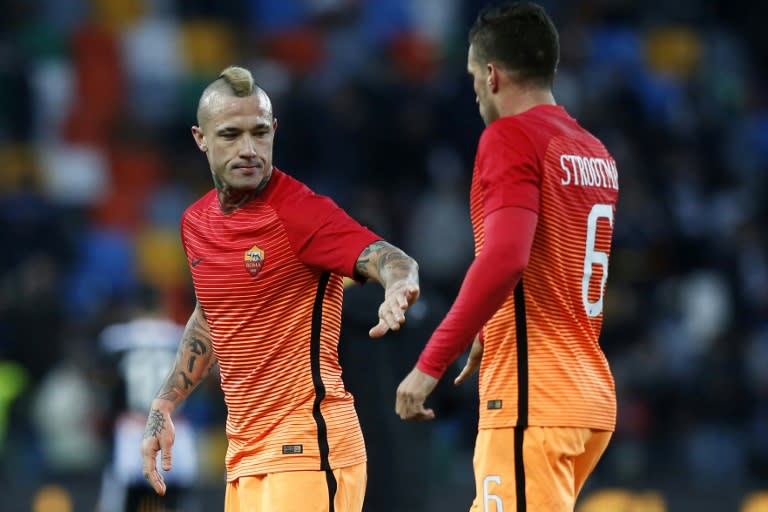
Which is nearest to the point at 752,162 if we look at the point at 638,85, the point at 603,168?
the point at 638,85

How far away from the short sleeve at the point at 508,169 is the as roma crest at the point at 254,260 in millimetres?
767

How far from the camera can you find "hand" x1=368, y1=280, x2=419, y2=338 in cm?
425

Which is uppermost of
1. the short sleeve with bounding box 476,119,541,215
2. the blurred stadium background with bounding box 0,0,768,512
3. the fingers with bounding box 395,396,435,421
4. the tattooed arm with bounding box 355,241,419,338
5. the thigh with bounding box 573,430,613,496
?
the blurred stadium background with bounding box 0,0,768,512

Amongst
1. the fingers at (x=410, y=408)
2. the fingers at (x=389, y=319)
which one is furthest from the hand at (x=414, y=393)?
the fingers at (x=389, y=319)

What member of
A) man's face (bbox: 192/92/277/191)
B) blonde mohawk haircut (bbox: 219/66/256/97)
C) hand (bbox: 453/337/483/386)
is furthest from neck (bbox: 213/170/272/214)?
hand (bbox: 453/337/483/386)

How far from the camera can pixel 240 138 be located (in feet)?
16.0

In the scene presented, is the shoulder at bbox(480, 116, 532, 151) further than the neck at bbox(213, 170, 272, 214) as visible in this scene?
No

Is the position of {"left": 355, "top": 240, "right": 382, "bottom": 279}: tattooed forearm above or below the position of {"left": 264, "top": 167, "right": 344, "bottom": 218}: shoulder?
below

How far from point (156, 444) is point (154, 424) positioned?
0.26 feet

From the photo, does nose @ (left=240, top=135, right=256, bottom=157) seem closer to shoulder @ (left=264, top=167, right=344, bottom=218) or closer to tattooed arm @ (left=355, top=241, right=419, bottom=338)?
shoulder @ (left=264, top=167, right=344, bottom=218)

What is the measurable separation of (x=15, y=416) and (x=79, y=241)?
1833mm

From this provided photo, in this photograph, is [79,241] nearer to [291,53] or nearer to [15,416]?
[15,416]

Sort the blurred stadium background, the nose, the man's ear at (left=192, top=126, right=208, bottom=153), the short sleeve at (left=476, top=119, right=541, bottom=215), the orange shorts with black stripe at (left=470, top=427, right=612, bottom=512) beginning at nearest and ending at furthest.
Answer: the short sleeve at (left=476, top=119, right=541, bottom=215)
the orange shorts with black stripe at (left=470, top=427, right=612, bottom=512)
the nose
the man's ear at (left=192, top=126, right=208, bottom=153)
the blurred stadium background

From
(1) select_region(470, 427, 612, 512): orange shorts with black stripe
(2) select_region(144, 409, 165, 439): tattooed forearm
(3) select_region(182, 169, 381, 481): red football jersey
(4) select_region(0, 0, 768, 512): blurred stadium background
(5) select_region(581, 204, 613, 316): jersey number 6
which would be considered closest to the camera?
(1) select_region(470, 427, 612, 512): orange shorts with black stripe
